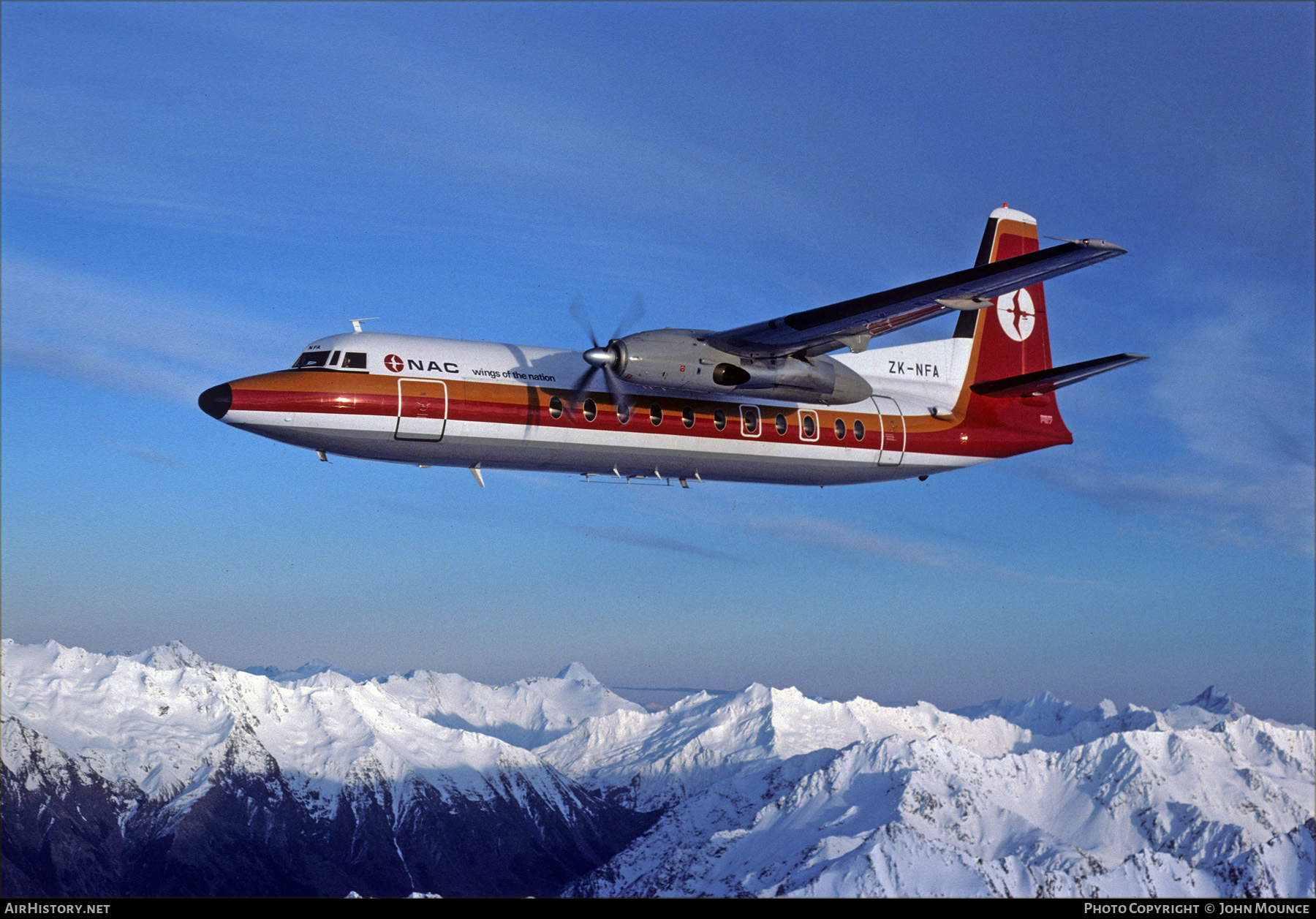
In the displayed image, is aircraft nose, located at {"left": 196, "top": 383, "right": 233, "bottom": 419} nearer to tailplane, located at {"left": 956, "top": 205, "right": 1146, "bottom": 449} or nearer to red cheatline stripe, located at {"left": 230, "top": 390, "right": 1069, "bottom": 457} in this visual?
red cheatline stripe, located at {"left": 230, "top": 390, "right": 1069, "bottom": 457}

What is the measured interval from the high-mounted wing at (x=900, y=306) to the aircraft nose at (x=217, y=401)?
15.8m

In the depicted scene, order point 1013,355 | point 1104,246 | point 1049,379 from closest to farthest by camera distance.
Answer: point 1104,246 < point 1049,379 < point 1013,355

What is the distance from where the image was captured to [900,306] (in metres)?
35.0

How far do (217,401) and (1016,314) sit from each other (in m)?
36.5

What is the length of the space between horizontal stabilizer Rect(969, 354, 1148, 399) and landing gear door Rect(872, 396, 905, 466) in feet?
16.1

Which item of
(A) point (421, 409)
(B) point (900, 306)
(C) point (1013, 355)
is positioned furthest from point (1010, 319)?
(A) point (421, 409)

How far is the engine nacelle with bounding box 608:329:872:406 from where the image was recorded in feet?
118

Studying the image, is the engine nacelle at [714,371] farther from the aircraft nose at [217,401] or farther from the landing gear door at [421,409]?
Result: the aircraft nose at [217,401]

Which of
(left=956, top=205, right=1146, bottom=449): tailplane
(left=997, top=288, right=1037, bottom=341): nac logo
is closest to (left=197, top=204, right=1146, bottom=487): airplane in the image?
(left=956, top=205, right=1146, bottom=449): tailplane

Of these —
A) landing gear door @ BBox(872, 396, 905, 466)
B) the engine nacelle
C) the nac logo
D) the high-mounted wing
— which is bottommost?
landing gear door @ BBox(872, 396, 905, 466)

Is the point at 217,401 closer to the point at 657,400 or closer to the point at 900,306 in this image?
the point at 657,400

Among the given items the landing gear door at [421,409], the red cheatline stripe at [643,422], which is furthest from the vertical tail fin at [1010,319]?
the landing gear door at [421,409]
